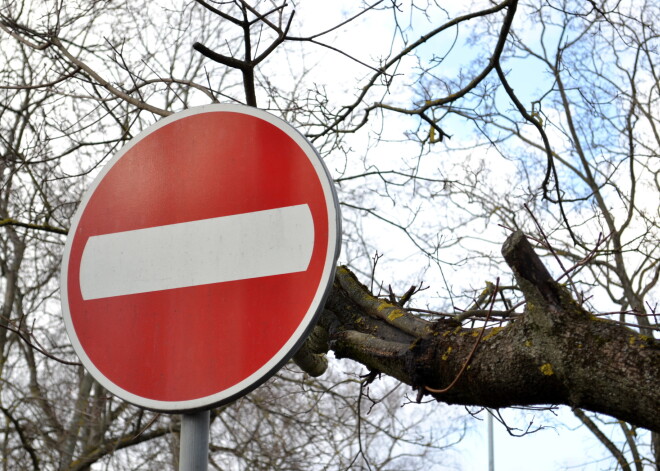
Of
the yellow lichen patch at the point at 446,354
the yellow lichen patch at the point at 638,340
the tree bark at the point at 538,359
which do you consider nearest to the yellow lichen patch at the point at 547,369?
the tree bark at the point at 538,359

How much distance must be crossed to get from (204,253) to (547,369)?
3.09 ft

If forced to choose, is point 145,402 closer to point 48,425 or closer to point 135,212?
point 135,212

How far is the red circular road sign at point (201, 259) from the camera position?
143cm

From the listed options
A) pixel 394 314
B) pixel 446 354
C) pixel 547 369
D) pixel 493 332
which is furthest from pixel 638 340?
pixel 394 314

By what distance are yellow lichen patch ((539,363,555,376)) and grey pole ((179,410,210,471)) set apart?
910mm

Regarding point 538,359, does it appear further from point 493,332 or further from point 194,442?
point 194,442

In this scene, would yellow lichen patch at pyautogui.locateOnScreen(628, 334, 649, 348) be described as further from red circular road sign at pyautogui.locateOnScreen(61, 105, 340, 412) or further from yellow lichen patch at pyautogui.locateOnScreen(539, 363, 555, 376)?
red circular road sign at pyautogui.locateOnScreen(61, 105, 340, 412)

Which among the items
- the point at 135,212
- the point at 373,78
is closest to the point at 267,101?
the point at 373,78

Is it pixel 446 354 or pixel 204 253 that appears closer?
pixel 204 253

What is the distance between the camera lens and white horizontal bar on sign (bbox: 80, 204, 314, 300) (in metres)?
1.46

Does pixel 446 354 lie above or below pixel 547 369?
above

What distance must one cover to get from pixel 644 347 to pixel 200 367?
1055mm

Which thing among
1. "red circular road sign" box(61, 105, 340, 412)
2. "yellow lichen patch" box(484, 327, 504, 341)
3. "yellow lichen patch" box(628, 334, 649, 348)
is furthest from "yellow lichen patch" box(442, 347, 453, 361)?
"red circular road sign" box(61, 105, 340, 412)

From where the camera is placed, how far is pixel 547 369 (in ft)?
6.16
